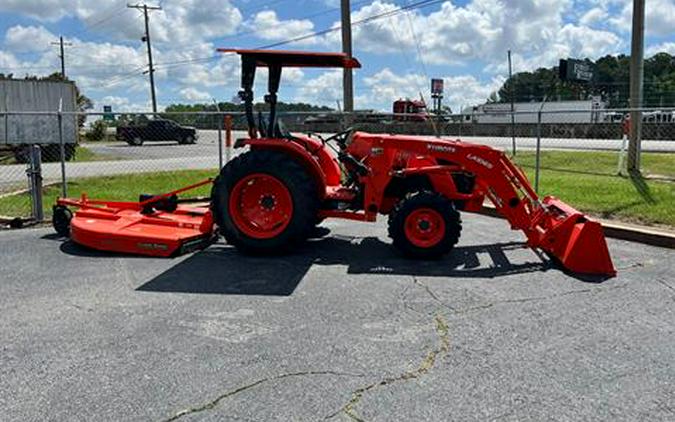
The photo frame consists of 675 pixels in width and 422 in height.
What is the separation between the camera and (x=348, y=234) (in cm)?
822

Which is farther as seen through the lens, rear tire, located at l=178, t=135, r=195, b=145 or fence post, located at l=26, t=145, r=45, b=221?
rear tire, located at l=178, t=135, r=195, b=145

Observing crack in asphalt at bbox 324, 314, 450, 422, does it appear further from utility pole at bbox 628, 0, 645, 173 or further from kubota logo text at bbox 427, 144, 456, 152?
utility pole at bbox 628, 0, 645, 173

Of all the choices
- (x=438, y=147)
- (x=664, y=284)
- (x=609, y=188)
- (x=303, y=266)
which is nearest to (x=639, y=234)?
(x=664, y=284)

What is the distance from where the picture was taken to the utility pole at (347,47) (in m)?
14.7

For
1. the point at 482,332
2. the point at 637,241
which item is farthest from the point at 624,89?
the point at 482,332

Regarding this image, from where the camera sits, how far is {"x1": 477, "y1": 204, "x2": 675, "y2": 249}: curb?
23.8ft

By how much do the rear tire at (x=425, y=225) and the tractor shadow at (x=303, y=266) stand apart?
0.15m

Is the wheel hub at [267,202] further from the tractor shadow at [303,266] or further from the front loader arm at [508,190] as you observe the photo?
the front loader arm at [508,190]

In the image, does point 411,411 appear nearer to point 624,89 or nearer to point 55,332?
point 55,332

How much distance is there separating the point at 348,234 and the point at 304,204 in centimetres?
168

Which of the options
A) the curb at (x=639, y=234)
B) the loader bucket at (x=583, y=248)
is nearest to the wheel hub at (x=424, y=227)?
the loader bucket at (x=583, y=248)

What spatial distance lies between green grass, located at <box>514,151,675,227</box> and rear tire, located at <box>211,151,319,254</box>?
4698 millimetres

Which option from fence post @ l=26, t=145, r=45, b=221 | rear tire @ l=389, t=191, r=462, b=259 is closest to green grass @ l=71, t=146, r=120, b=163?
fence post @ l=26, t=145, r=45, b=221

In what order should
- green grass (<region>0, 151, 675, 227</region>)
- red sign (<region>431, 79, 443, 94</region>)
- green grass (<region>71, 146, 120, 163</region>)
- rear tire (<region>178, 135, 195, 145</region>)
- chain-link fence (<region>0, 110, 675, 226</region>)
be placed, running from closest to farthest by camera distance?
green grass (<region>0, 151, 675, 227</region>)
chain-link fence (<region>0, 110, 675, 226</region>)
red sign (<region>431, 79, 443, 94</region>)
green grass (<region>71, 146, 120, 163</region>)
rear tire (<region>178, 135, 195, 145</region>)
